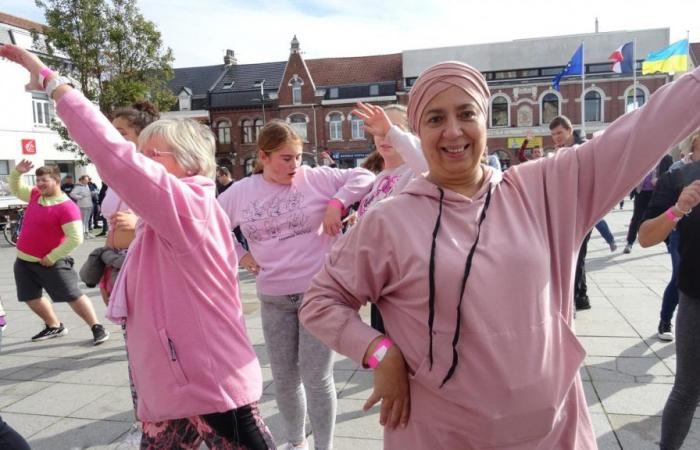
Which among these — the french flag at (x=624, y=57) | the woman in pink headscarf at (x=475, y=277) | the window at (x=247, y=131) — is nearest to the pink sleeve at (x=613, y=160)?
the woman in pink headscarf at (x=475, y=277)

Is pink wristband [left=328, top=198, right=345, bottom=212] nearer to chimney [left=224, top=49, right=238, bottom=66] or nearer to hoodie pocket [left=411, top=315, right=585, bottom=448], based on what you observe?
hoodie pocket [left=411, top=315, right=585, bottom=448]

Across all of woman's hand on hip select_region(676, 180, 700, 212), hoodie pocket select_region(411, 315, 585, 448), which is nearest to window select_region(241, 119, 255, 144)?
woman's hand on hip select_region(676, 180, 700, 212)

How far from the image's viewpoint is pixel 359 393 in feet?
13.8

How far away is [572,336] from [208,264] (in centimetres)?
134

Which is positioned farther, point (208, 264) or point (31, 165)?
point (31, 165)

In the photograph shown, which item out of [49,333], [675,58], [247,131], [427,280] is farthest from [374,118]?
[247,131]

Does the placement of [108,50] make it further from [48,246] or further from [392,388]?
[392,388]

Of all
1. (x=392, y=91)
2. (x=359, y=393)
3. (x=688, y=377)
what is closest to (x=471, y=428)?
(x=688, y=377)

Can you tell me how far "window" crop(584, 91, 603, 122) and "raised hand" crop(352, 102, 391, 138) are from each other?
39950 millimetres

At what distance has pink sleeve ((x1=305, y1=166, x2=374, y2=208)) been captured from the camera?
3.29 meters

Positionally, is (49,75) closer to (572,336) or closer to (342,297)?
(342,297)

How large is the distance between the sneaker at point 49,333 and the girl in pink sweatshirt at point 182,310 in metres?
4.53

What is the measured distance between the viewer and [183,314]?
83.7 inches

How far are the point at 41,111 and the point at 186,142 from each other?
107 feet
